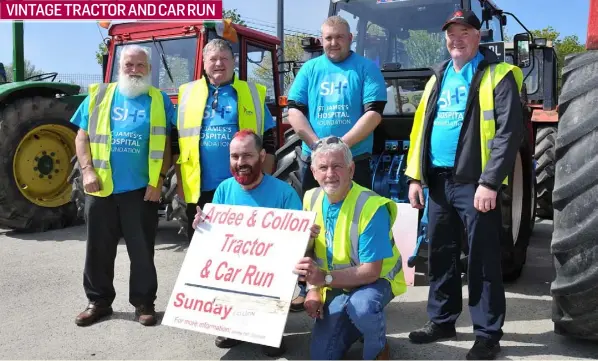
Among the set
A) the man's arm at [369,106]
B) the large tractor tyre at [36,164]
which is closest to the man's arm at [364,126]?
the man's arm at [369,106]

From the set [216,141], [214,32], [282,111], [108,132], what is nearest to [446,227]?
[216,141]

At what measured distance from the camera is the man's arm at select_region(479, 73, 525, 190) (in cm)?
308

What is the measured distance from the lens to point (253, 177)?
3432 millimetres

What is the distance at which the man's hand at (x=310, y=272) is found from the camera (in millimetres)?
2965

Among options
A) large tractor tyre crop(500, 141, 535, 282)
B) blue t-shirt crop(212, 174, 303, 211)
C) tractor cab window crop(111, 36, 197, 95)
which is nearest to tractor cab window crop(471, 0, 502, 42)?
large tractor tyre crop(500, 141, 535, 282)

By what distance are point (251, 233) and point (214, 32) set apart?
3.81 m

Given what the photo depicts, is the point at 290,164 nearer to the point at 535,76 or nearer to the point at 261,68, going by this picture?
the point at 261,68

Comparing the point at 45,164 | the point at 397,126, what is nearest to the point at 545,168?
the point at 397,126

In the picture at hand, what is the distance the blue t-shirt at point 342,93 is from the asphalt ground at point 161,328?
122 centimetres

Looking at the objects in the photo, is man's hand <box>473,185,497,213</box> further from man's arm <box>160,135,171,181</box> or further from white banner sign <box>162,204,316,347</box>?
man's arm <box>160,135,171,181</box>

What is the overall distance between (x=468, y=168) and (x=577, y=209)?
640 mm

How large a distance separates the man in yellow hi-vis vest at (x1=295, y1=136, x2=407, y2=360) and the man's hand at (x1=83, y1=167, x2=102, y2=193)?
1478 millimetres

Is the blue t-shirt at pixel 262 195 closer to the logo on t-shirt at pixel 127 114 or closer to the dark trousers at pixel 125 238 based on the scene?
the dark trousers at pixel 125 238

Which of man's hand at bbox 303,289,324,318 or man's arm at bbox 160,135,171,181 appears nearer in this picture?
man's hand at bbox 303,289,324,318
